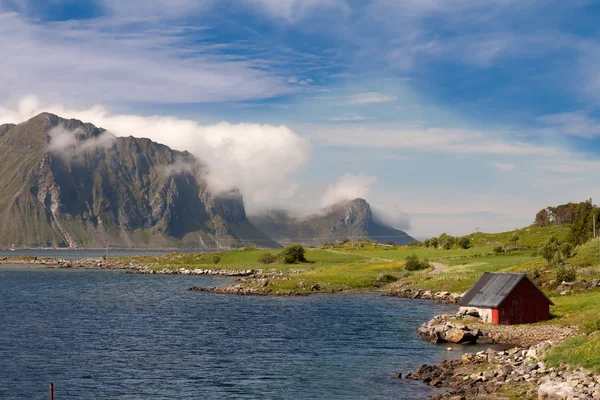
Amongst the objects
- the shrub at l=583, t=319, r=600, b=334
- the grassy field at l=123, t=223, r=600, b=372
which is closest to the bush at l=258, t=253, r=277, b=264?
the grassy field at l=123, t=223, r=600, b=372

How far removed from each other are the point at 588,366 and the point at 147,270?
160389 millimetres

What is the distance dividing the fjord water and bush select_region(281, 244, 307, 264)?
65090 mm

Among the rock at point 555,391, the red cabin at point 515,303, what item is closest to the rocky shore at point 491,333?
the red cabin at point 515,303

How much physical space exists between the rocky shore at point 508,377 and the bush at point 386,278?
7538 centimetres

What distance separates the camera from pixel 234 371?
4966 cm

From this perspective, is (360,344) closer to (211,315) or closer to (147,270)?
(211,315)

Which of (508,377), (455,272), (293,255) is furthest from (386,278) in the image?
(508,377)

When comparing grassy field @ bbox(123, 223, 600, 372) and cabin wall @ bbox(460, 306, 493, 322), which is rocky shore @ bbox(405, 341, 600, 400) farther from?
cabin wall @ bbox(460, 306, 493, 322)

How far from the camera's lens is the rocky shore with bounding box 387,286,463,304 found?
97188 mm

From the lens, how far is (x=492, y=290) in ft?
220

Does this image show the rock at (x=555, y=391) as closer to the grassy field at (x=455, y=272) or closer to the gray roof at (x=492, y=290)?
the grassy field at (x=455, y=272)

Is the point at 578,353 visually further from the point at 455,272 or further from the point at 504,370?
the point at 455,272

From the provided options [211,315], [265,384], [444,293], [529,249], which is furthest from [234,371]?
[529,249]

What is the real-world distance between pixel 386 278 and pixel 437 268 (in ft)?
44.8
